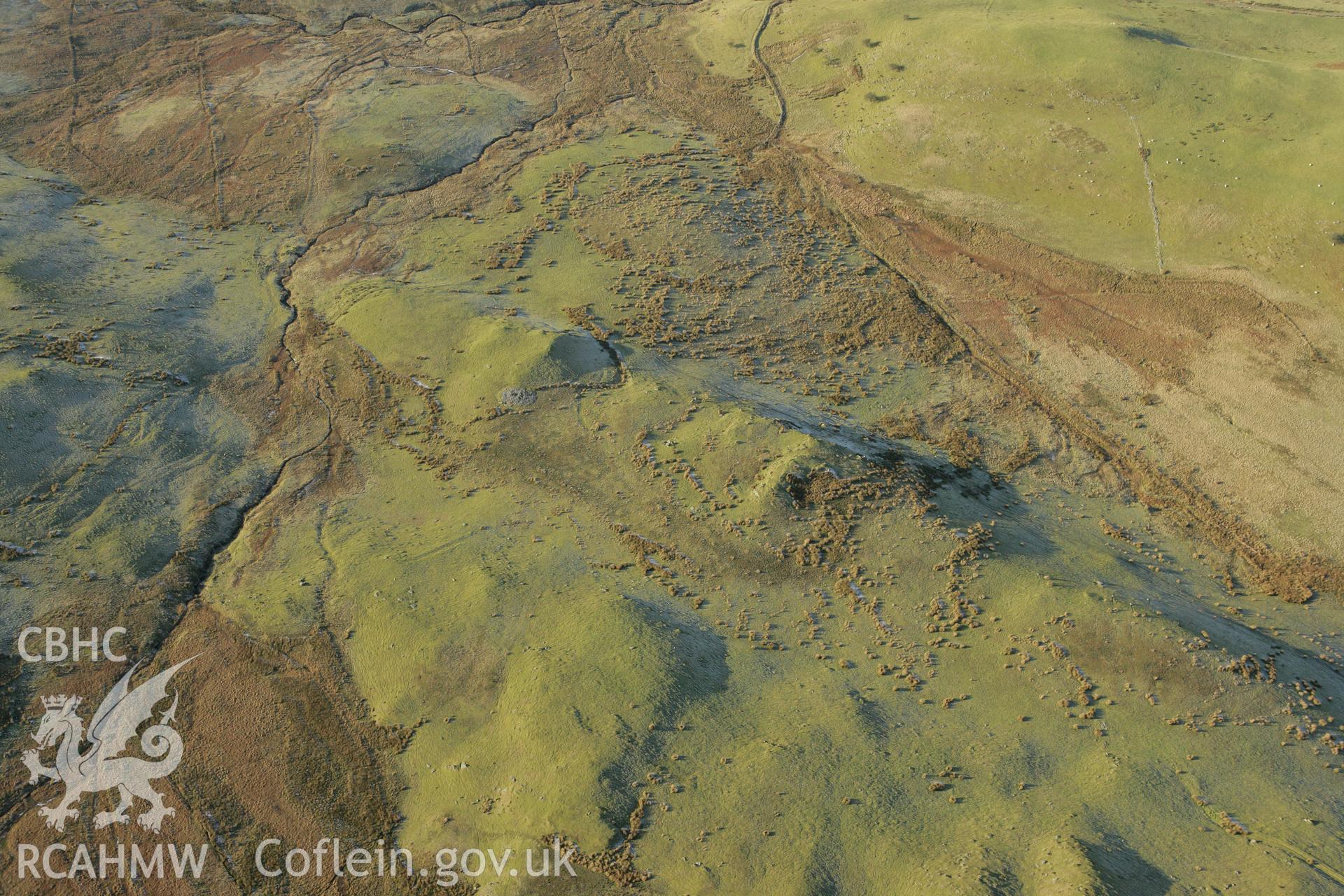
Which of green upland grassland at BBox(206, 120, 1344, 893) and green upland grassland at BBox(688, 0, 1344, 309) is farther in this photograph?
green upland grassland at BBox(688, 0, 1344, 309)

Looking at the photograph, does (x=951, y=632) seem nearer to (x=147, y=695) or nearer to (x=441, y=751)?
(x=441, y=751)

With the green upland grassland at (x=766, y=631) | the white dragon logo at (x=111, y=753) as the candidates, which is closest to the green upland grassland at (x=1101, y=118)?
the green upland grassland at (x=766, y=631)

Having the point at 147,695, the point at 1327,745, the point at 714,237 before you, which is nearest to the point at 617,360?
the point at 714,237
